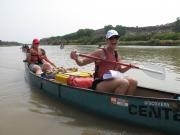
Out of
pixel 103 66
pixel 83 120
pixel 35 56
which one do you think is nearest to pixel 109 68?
pixel 103 66

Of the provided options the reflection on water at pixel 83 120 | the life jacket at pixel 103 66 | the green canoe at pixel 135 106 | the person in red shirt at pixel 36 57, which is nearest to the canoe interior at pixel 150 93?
the green canoe at pixel 135 106

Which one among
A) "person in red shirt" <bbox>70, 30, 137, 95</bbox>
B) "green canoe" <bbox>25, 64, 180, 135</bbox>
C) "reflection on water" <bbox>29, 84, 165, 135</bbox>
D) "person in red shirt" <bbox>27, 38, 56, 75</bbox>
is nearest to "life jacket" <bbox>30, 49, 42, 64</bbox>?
"person in red shirt" <bbox>27, 38, 56, 75</bbox>

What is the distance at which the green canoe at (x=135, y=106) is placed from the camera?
20.0ft

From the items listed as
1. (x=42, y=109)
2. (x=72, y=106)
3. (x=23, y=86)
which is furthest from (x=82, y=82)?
(x=23, y=86)

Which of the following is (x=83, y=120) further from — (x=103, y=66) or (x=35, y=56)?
(x=35, y=56)

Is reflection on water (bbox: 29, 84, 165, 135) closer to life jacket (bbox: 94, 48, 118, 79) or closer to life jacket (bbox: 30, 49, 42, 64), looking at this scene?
life jacket (bbox: 94, 48, 118, 79)

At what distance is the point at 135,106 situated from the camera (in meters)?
6.55

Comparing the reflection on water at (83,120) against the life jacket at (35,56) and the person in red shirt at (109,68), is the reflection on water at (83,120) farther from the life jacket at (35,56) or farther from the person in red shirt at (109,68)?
the life jacket at (35,56)

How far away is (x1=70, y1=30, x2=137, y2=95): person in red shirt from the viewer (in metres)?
7.03

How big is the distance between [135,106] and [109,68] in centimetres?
119

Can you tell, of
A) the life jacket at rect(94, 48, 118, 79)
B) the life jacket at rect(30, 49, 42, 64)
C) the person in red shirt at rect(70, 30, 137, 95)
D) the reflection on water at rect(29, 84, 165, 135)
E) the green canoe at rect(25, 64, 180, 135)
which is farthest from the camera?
the life jacket at rect(30, 49, 42, 64)

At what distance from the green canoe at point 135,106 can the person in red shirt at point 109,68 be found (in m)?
0.22

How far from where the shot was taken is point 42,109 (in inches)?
355

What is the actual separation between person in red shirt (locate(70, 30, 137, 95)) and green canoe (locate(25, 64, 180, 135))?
0.73 feet
